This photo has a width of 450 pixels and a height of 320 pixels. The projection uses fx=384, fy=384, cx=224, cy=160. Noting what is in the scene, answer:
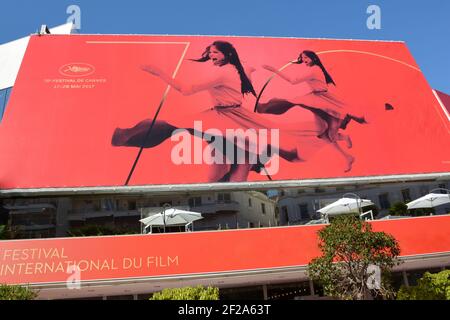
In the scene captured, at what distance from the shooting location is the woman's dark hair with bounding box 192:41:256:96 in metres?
18.5

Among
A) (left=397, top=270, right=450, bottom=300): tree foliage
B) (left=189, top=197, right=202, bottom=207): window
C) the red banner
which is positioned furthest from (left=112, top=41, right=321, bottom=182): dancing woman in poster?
(left=397, top=270, right=450, bottom=300): tree foliage

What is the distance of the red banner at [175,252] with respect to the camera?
12070 mm

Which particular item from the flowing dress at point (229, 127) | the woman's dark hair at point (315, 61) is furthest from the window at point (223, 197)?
the woman's dark hair at point (315, 61)

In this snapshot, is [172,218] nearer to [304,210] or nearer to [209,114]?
[209,114]

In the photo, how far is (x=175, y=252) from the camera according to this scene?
12.9m

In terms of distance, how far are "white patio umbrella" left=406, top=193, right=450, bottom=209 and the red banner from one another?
1590mm

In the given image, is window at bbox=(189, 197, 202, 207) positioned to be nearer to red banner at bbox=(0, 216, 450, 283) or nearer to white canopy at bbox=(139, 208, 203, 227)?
white canopy at bbox=(139, 208, 203, 227)

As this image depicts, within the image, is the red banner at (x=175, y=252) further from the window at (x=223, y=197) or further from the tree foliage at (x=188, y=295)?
the tree foliage at (x=188, y=295)

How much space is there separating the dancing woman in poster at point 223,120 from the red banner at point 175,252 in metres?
3.11

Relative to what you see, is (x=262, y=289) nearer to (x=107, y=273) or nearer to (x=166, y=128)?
(x=107, y=273)

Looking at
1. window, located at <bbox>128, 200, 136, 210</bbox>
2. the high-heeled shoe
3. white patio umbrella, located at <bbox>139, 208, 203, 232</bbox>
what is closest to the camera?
white patio umbrella, located at <bbox>139, 208, 203, 232</bbox>

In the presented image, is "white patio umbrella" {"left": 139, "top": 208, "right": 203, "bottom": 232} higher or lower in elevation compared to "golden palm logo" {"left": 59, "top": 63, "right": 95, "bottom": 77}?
lower

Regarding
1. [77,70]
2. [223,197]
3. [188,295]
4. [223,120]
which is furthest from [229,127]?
[188,295]

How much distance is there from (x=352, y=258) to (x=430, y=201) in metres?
8.15
